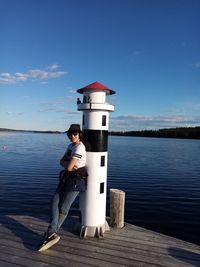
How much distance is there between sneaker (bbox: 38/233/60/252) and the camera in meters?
5.30

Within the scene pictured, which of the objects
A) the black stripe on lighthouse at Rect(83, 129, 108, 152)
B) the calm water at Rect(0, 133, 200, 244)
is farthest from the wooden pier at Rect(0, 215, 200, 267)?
the calm water at Rect(0, 133, 200, 244)

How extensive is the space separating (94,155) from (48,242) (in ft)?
5.92

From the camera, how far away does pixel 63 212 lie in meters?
5.71

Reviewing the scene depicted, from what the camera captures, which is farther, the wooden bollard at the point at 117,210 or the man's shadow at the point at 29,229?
the wooden bollard at the point at 117,210

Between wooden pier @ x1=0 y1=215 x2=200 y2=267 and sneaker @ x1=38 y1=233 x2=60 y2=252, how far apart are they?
0.07 metres

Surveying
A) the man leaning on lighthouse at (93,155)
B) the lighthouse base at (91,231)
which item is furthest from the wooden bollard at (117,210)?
the lighthouse base at (91,231)

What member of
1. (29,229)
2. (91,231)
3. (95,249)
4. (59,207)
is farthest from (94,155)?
(29,229)

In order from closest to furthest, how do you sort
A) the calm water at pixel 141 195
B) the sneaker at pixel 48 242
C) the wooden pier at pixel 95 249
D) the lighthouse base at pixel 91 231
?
the wooden pier at pixel 95 249 < the sneaker at pixel 48 242 < the lighthouse base at pixel 91 231 < the calm water at pixel 141 195

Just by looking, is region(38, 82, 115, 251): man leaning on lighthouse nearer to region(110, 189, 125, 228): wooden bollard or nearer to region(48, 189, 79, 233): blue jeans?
region(48, 189, 79, 233): blue jeans

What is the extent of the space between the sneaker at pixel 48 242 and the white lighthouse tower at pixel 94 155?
0.75m

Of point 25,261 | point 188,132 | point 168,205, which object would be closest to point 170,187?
point 168,205

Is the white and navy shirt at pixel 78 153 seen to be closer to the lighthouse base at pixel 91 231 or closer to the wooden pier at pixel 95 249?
the lighthouse base at pixel 91 231

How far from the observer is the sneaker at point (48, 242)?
530 centimetres

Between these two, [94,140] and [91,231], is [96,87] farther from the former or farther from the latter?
[91,231]
